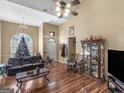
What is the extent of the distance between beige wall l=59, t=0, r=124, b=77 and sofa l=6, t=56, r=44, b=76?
275 centimetres

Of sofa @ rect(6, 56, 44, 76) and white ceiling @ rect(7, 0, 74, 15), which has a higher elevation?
white ceiling @ rect(7, 0, 74, 15)

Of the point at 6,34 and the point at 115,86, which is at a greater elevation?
the point at 6,34

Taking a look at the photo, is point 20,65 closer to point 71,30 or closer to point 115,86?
point 71,30

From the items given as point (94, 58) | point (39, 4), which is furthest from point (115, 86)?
point (39, 4)

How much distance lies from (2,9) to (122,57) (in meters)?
6.01

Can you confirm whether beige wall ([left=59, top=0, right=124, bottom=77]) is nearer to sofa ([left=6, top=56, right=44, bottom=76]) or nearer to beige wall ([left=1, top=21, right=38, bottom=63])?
sofa ([left=6, top=56, right=44, bottom=76])

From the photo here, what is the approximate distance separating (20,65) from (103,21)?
15.7 feet

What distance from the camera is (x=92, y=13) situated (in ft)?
18.2

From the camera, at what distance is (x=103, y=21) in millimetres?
4906

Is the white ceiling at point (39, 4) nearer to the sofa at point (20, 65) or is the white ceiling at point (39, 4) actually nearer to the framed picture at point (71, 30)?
the framed picture at point (71, 30)

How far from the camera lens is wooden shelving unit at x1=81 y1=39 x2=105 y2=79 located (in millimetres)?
4664

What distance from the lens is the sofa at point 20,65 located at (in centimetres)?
524

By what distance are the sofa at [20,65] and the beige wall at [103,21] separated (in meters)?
2.75

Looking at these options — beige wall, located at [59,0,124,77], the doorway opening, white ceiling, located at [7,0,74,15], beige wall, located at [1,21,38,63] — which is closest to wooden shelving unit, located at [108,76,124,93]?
beige wall, located at [59,0,124,77]
